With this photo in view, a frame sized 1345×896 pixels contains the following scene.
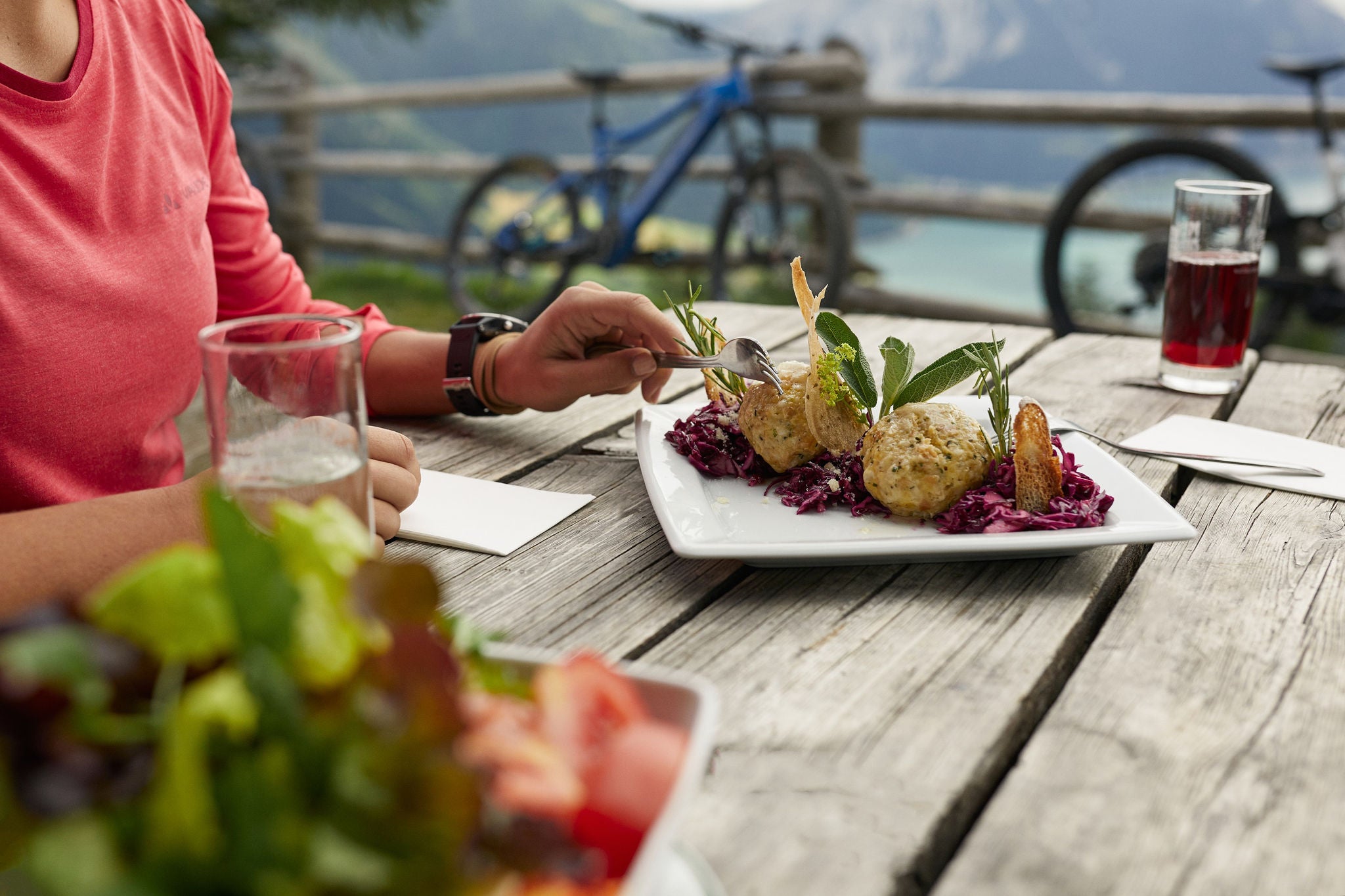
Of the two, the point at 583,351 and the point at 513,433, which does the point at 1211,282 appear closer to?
the point at 583,351

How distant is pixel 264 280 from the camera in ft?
5.20

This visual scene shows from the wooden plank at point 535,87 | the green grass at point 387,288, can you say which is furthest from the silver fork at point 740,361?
the green grass at point 387,288

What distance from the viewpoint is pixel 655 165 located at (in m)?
5.18

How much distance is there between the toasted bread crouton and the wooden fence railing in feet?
13.3

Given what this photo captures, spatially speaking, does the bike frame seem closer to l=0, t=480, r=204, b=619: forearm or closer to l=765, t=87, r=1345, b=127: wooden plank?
l=765, t=87, r=1345, b=127: wooden plank

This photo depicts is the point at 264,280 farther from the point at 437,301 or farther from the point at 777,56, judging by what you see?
the point at 437,301

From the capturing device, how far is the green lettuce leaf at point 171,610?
405mm

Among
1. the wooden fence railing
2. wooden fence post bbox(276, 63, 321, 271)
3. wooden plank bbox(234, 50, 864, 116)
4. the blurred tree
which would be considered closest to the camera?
the wooden fence railing

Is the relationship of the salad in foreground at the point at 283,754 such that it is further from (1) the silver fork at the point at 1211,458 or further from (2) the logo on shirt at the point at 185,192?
(2) the logo on shirt at the point at 185,192

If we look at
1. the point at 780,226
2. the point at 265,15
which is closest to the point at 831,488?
the point at 780,226

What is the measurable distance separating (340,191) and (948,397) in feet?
24.9

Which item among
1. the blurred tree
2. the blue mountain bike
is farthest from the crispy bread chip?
the blurred tree

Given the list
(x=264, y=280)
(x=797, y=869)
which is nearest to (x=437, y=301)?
(x=264, y=280)

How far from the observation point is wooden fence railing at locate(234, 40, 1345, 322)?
462 centimetres
